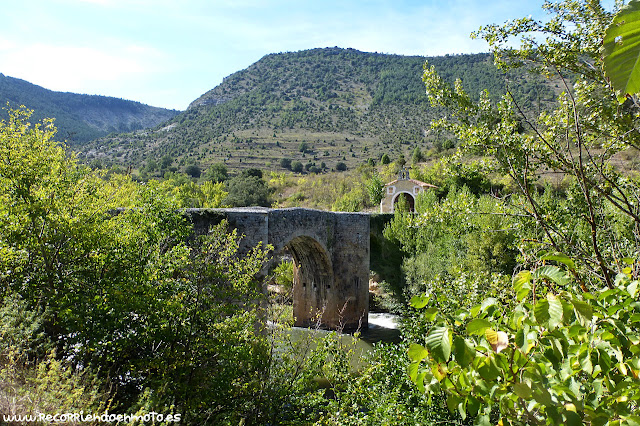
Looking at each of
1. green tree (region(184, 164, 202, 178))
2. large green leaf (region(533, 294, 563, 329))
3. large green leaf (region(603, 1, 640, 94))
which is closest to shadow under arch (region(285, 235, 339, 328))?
large green leaf (region(533, 294, 563, 329))

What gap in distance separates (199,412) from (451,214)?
13.7ft

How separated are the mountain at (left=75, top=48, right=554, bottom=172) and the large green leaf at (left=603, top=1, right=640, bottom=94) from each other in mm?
39630

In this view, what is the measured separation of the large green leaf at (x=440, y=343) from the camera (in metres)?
1.32

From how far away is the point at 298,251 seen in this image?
15930mm

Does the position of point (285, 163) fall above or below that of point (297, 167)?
above

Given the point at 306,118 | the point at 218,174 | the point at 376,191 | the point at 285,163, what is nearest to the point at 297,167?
the point at 285,163

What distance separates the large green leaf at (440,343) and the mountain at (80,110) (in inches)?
1582

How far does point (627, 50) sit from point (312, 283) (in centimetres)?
1635

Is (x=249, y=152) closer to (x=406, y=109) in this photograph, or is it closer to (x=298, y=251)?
(x=406, y=109)

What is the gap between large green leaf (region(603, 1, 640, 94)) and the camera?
2.00ft

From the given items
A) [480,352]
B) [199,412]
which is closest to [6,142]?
[199,412]

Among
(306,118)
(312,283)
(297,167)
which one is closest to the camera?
(312,283)

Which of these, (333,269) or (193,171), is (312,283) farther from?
(193,171)

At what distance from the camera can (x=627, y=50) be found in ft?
2.03
